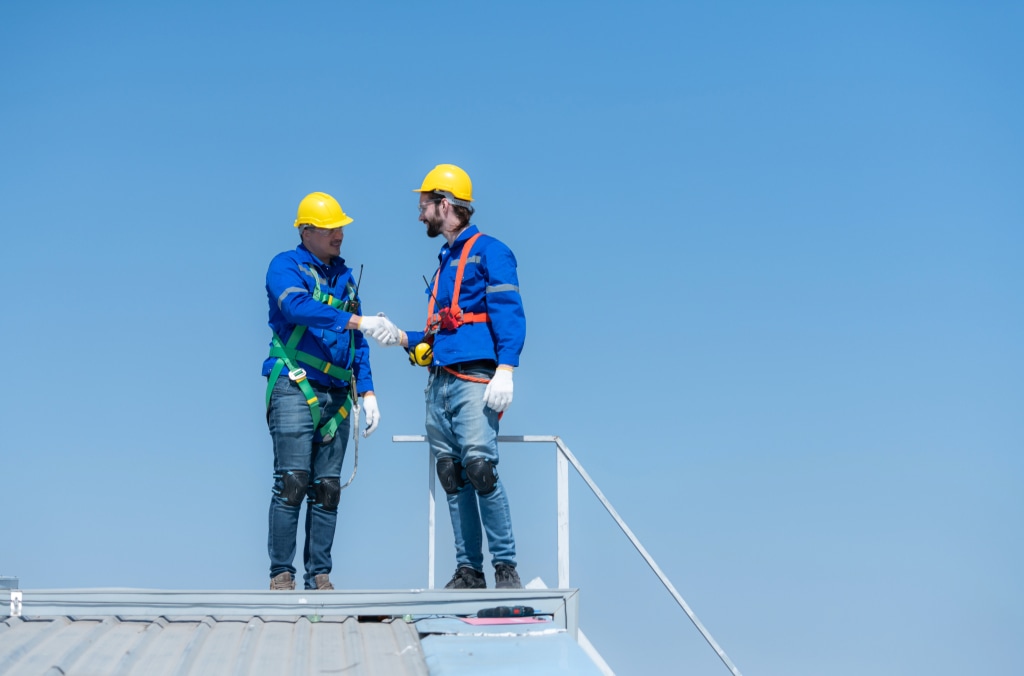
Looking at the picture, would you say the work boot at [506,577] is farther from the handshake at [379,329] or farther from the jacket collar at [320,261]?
the jacket collar at [320,261]

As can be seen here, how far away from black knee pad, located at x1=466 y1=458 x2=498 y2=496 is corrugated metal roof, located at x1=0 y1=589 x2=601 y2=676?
720 millimetres

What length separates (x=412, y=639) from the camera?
7.05m

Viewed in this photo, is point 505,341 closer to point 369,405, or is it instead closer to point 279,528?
point 369,405

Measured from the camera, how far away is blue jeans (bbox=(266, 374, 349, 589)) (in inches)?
333

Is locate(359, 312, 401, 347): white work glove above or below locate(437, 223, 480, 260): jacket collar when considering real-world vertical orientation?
below

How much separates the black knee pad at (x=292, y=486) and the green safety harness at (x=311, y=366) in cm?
36

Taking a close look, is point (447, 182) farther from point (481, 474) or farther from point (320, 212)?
point (481, 474)

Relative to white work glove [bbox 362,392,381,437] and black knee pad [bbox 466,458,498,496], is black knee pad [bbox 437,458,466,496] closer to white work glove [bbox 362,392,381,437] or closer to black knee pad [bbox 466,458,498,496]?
black knee pad [bbox 466,458,498,496]

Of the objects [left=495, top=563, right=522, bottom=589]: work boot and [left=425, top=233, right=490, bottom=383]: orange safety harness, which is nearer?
[left=495, top=563, right=522, bottom=589]: work boot

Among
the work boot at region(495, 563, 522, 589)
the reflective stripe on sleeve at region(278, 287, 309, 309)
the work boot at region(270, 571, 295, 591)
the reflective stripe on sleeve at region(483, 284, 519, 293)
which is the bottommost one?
the work boot at region(270, 571, 295, 591)

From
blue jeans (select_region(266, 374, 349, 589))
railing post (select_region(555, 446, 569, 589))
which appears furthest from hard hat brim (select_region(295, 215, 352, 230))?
railing post (select_region(555, 446, 569, 589))

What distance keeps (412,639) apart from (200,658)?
3.92 ft

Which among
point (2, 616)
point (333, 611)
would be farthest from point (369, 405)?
point (2, 616)

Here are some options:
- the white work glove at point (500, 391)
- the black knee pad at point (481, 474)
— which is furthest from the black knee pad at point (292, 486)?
the white work glove at point (500, 391)
